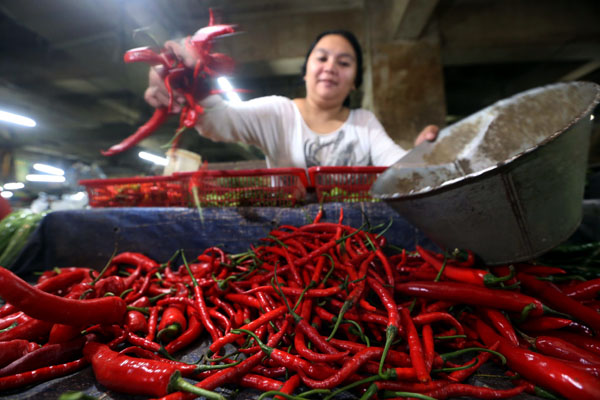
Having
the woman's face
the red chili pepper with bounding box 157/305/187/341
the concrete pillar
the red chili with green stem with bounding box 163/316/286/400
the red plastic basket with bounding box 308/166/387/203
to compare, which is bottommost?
the red chili with green stem with bounding box 163/316/286/400

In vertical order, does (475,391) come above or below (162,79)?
below

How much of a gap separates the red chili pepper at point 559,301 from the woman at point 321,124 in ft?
4.64

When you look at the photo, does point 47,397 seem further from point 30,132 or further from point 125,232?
point 30,132

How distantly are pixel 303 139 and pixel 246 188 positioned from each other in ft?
2.88

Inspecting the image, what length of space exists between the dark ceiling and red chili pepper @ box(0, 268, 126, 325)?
127 cm

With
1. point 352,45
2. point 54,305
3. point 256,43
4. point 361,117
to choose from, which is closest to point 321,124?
point 361,117

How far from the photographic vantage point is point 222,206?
202 centimetres

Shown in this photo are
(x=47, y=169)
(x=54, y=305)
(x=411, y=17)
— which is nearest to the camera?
(x=54, y=305)

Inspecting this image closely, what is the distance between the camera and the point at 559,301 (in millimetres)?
1137

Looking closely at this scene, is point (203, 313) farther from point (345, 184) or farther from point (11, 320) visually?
point (345, 184)

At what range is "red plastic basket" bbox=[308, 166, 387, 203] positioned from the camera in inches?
76.6

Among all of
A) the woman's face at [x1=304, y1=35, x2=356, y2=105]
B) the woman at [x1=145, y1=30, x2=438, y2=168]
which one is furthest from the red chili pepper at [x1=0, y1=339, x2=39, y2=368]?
the woman's face at [x1=304, y1=35, x2=356, y2=105]

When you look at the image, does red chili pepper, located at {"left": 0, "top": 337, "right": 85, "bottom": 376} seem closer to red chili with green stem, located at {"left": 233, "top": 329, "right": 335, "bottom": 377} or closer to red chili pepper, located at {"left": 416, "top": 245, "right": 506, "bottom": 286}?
red chili with green stem, located at {"left": 233, "top": 329, "right": 335, "bottom": 377}

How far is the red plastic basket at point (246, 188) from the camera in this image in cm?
195
